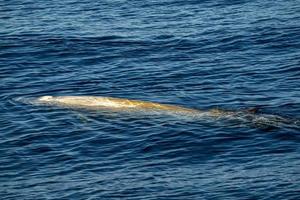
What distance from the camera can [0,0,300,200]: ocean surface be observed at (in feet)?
72.3

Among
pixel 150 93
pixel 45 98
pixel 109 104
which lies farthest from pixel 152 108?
pixel 45 98

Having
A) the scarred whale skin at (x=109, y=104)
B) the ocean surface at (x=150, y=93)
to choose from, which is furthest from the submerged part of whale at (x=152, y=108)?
the ocean surface at (x=150, y=93)

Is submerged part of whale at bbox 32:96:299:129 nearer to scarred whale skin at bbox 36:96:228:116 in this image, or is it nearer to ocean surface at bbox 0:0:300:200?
scarred whale skin at bbox 36:96:228:116

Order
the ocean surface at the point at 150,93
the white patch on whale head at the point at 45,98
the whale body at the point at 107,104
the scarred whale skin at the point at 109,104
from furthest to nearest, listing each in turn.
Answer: the white patch on whale head at the point at 45,98
the whale body at the point at 107,104
the scarred whale skin at the point at 109,104
the ocean surface at the point at 150,93

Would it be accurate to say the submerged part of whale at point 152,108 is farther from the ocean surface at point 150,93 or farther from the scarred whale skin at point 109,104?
the ocean surface at point 150,93

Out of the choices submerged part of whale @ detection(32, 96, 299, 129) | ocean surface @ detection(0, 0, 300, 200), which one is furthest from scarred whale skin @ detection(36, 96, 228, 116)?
ocean surface @ detection(0, 0, 300, 200)

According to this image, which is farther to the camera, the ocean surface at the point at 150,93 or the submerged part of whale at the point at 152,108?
the submerged part of whale at the point at 152,108

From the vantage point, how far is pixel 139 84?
33.1 metres

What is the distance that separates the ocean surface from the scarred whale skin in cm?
63

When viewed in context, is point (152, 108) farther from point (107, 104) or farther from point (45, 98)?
point (45, 98)

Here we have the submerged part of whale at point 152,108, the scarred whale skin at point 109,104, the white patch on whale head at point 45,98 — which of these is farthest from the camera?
the white patch on whale head at point 45,98

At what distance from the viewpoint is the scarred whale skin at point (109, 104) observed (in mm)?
28833

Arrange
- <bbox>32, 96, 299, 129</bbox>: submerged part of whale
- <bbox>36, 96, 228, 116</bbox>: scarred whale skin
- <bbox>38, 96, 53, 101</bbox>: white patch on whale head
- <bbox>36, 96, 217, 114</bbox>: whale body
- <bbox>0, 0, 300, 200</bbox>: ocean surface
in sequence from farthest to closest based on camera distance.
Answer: <bbox>38, 96, 53, 101</bbox>: white patch on whale head → <bbox>36, 96, 217, 114</bbox>: whale body → <bbox>36, 96, 228, 116</bbox>: scarred whale skin → <bbox>32, 96, 299, 129</bbox>: submerged part of whale → <bbox>0, 0, 300, 200</bbox>: ocean surface

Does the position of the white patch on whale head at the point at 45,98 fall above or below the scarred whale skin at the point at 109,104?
above
